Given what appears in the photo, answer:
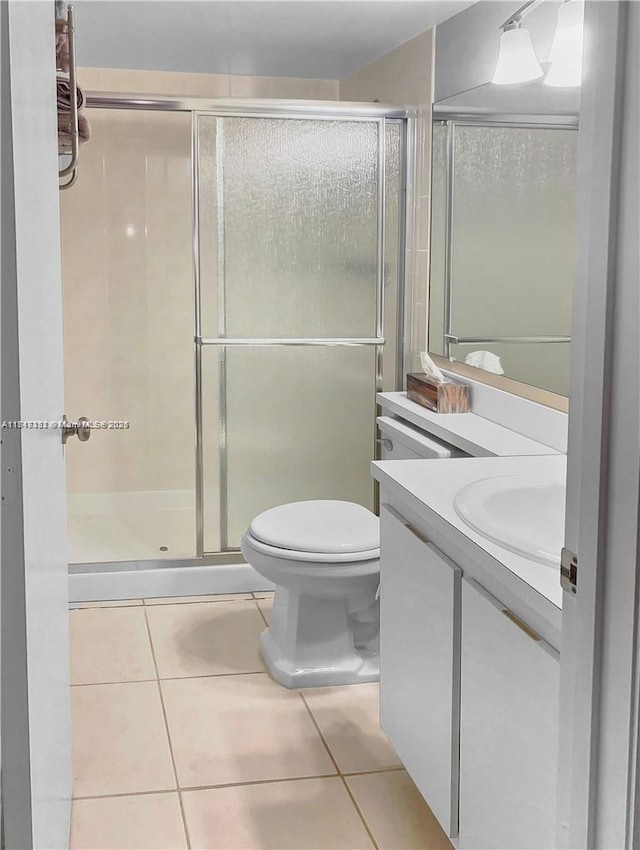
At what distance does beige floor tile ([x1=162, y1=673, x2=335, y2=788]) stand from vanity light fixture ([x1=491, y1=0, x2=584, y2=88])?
72.1 inches

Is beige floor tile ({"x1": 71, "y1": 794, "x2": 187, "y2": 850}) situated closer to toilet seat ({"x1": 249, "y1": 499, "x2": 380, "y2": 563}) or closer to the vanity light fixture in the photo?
toilet seat ({"x1": 249, "y1": 499, "x2": 380, "y2": 563})

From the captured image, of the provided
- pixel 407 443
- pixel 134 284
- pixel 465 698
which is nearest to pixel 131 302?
pixel 134 284

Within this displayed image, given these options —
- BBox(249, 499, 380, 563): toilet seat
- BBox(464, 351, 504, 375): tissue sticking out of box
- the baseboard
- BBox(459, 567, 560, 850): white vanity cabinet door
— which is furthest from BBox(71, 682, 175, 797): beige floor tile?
BBox(464, 351, 504, 375): tissue sticking out of box

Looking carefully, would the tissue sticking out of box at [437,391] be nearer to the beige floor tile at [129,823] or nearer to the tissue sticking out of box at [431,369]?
the tissue sticking out of box at [431,369]

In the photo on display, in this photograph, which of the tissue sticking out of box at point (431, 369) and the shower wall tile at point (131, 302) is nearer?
the tissue sticking out of box at point (431, 369)

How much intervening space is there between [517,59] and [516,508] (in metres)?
1.36

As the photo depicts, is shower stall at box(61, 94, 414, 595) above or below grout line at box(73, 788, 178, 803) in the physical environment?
above

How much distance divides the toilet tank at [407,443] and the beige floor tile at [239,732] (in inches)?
32.3

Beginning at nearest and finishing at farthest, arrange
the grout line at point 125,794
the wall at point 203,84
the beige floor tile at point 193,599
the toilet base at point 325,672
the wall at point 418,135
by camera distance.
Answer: the grout line at point 125,794, the toilet base at point 325,672, the wall at point 418,135, the beige floor tile at point 193,599, the wall at point 203,84

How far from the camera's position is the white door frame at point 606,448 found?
0.86 metres

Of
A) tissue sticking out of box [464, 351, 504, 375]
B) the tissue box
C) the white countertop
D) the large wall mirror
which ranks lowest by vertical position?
the white countertop

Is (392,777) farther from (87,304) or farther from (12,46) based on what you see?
(87,304)

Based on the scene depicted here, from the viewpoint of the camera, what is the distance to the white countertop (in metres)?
1.47

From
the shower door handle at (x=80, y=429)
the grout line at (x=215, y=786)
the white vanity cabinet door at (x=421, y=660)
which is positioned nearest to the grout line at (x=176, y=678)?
the grout line at (x=215, y=786)
